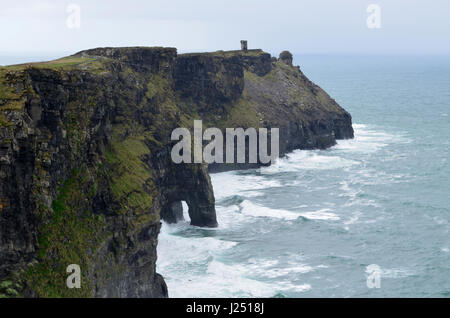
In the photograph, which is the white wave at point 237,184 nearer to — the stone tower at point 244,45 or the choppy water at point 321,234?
the choppy water at point 321,234

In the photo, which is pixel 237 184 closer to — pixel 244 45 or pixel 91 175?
pixel 244 45

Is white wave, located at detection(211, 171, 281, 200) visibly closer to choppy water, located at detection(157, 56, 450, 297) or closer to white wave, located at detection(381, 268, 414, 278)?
choppy water, located at detection(157, 56, 450, 297)

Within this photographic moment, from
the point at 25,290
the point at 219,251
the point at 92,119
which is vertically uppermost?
the point at 92,119

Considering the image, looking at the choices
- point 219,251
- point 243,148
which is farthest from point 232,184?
point 219,251

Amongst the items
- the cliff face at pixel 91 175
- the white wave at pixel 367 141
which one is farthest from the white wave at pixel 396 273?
the white wave at pixel 367 141

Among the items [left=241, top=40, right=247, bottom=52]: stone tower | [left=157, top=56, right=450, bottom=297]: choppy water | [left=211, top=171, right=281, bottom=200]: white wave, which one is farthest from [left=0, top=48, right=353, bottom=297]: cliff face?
[left=241, top=40, right=247, bottom=52]: stone tower

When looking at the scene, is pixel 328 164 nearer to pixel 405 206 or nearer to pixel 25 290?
pixel 405 206

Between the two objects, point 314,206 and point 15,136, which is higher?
point 15,136
